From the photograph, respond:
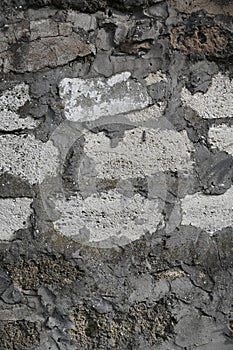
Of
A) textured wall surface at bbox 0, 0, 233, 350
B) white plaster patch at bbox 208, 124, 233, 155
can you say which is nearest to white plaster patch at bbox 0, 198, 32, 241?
textured wall surface at bbox 0, 0, 233, 350

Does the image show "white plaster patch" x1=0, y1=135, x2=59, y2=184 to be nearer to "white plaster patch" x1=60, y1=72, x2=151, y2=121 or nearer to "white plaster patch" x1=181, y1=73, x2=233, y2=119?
"white plaster patch" x1=60, y1=72, x2=151, y2=121

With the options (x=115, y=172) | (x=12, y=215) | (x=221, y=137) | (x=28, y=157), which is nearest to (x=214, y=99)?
(x=221, y=137)

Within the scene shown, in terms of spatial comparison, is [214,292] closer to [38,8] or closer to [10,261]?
[10,261]

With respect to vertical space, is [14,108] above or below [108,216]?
above

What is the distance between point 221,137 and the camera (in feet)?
6.35

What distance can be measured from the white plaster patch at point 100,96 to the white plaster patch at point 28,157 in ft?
0.43

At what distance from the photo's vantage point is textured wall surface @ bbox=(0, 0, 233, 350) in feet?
5.85

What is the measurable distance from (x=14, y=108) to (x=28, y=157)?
159 millimetres

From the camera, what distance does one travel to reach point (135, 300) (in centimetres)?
195

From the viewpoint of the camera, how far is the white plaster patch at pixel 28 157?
180cm

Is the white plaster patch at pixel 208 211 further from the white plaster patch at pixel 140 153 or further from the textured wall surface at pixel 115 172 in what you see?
the white plaster patch at pixel 140 153

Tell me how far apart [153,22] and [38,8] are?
0.36m

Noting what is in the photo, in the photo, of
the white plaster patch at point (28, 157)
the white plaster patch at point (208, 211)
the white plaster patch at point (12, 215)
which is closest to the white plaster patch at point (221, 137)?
the white plaster patch at point (208, 211)

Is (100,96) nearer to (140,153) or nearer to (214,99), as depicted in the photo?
(140,153)
